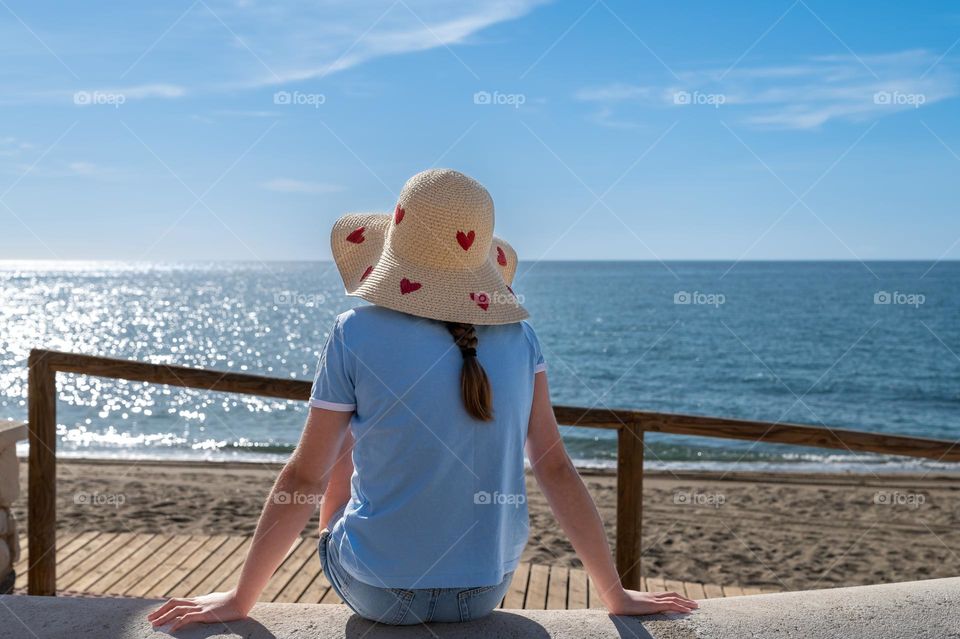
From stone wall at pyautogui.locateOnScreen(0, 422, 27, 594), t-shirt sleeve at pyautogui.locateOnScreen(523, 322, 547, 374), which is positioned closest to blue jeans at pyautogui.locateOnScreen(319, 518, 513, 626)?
t-shirt sleeve at pyautogui.locateOnScreen(523, 322, 547, 374)

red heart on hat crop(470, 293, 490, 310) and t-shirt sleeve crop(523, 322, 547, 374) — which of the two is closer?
red heart on hat crop(470, 293, 490, 310)

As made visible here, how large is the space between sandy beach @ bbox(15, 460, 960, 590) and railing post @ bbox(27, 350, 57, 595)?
3712mm

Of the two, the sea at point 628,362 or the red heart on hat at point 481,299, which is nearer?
the red heart on hat at point 481,299

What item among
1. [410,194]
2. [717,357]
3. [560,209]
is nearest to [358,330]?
[410,194]

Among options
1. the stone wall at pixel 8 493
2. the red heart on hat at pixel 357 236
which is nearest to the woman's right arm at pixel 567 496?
the red heart on hat at pixel 357 236

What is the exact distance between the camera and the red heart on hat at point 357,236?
6.38ft

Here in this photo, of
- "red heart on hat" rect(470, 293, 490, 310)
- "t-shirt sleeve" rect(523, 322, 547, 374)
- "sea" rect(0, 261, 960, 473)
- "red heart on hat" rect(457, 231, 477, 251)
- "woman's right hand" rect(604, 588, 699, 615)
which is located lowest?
"woman's right hand" rect(604, 588, 699, 615)

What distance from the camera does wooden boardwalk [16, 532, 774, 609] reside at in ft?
13.7

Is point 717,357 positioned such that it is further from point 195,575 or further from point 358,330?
point 358,330

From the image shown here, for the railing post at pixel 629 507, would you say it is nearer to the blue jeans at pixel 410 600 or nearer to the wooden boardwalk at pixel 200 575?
the wooden boardwalk at pixel 200 575

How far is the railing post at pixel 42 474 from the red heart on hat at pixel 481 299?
2392mm

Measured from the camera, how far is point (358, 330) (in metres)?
1.62

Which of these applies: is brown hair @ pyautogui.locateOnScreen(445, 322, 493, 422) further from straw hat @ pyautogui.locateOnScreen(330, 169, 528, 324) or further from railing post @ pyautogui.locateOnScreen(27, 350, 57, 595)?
railing post @ pyautogui.locateOnScreen(27, 350, 57, 595)

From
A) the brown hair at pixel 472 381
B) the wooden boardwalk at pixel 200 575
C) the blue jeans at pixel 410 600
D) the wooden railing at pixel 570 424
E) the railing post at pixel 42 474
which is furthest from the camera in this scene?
the wooden boardwalk at pixel 200 575
